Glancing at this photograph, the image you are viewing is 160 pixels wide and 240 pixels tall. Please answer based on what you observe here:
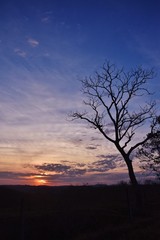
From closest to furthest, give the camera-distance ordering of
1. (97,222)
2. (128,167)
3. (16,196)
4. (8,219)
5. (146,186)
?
(8,219)
(97,222)
(128,167)
(16,196)
(146,186)

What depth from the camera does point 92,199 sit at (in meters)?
40.0

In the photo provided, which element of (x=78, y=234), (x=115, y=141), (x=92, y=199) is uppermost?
(x=115, y=141)

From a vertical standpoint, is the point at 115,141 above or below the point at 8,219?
above

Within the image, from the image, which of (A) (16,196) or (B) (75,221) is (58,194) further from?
(B) (75,221)

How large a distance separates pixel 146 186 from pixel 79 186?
10912 mm

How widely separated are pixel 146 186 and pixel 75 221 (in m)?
29.6

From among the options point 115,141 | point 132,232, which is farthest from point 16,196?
point 132,232

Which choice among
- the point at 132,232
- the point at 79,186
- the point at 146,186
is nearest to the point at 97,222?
the point at 132,232

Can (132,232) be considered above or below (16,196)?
below

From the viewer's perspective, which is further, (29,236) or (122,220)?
(122,220)

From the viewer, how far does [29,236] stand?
17250 mm

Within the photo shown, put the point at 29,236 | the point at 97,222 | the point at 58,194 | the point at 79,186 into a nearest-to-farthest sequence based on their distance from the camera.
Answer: the point at 29,236 → the point at 97,222 → the point at 58,194 → the point at 79,186

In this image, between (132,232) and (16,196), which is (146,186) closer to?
(16,196)

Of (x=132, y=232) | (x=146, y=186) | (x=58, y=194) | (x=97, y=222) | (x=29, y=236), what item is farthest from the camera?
(x=146, y=186)
